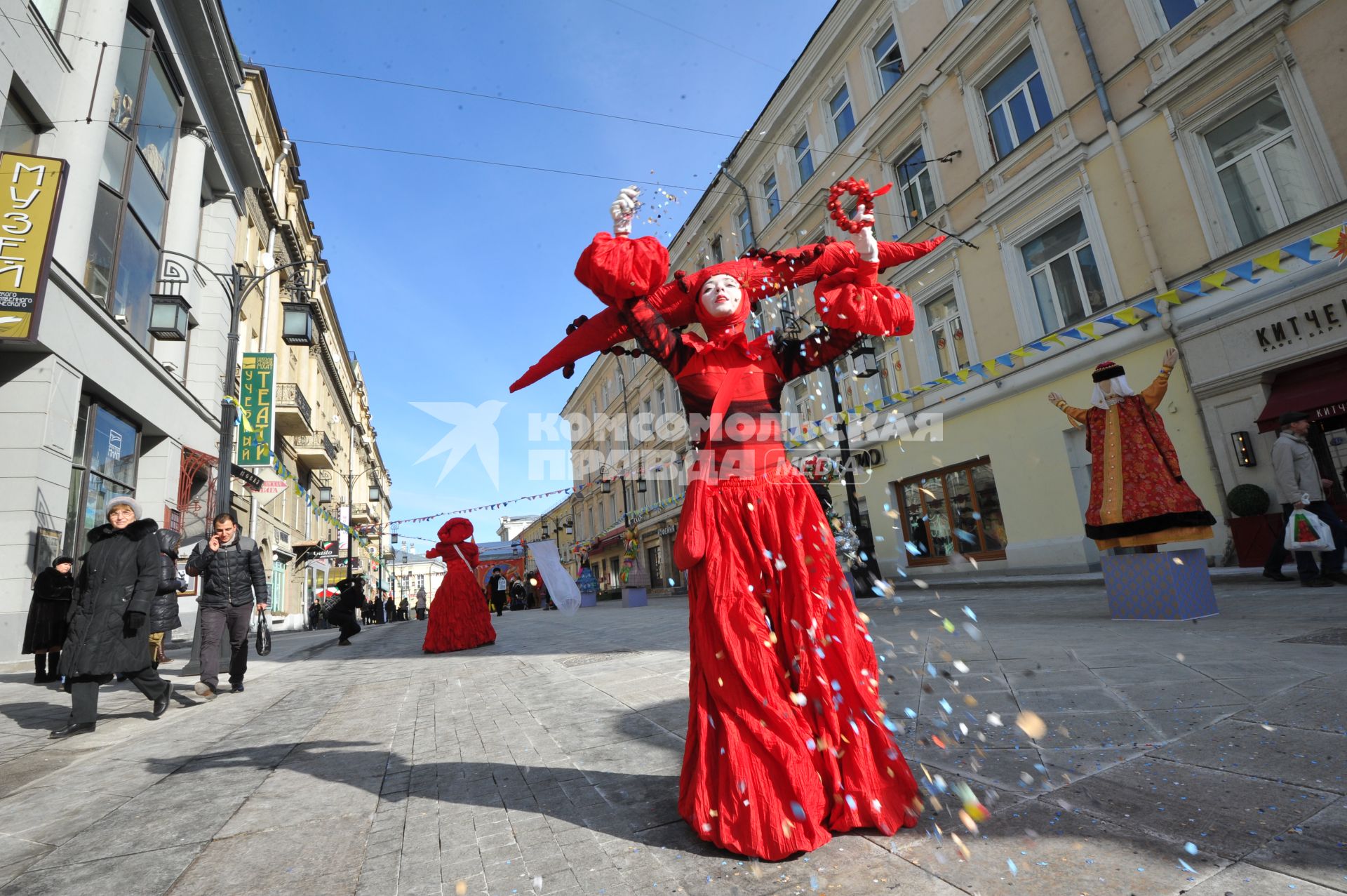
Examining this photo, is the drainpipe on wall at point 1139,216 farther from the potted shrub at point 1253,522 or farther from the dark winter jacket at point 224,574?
the dark winter jacket at point 224,574

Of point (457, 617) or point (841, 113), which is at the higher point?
point (841, 113)

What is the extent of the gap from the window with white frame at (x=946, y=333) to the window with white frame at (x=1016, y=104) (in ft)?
9.10

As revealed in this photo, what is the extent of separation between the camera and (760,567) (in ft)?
6.60

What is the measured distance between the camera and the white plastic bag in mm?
5957

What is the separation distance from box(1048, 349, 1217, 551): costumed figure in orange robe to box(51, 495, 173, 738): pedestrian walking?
716 cm

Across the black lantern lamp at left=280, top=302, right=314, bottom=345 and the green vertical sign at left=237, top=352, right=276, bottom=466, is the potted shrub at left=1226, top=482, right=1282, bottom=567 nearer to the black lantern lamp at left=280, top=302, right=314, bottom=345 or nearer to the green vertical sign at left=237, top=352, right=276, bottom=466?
the black lantern lamp at left=280, top=302, right=314, bottom=345

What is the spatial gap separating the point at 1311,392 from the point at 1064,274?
13.3ft

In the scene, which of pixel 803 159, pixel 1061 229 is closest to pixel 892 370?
pixel 1061 229

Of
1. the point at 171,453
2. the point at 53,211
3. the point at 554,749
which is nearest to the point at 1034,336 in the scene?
the point at 554,749

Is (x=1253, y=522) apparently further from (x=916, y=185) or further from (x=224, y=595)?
(x=224, y=595)

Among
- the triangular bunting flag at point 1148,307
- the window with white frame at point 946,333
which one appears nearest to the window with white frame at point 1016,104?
the window with white frame at point 946,333

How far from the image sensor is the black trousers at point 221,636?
19.0 feet

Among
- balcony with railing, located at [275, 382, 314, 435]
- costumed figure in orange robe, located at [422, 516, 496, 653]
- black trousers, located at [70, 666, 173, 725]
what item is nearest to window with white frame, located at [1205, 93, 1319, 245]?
costumed figure in orange robe, located at [422, 516, 496, 653]

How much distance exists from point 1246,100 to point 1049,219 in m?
2.80
